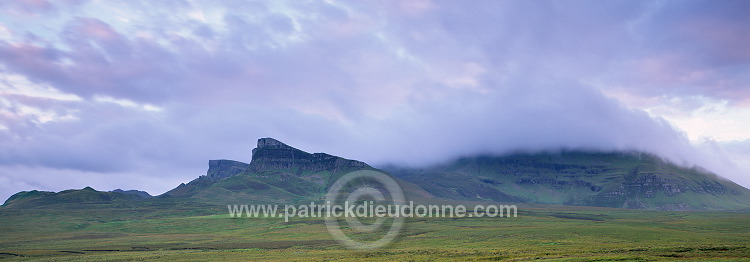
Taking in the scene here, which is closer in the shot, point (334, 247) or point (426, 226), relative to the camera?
point (334, 247)

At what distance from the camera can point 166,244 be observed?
129875mm

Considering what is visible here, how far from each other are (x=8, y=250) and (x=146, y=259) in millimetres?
54357

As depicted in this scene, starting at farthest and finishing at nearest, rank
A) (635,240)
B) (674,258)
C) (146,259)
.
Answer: (635,240), (146,259), (674,258)

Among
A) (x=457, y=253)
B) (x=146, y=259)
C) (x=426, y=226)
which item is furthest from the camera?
(x=426, y=226)

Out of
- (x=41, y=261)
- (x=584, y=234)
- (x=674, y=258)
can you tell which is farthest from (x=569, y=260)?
(x=41, y=261)

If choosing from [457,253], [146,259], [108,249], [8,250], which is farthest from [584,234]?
[8,250]

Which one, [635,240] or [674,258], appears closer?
[674,258]

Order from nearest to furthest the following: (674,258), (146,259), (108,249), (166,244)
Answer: (674,258) < (146,259) < (108,249) < (166,244)

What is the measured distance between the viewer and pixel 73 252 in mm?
112562

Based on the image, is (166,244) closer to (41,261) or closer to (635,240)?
(41,261)

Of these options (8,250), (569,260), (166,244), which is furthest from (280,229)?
(569,260)

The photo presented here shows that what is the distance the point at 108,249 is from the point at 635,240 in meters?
121

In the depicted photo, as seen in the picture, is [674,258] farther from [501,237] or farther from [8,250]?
[8,250]

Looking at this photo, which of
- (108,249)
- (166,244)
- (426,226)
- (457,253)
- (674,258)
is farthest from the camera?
(426,226)
